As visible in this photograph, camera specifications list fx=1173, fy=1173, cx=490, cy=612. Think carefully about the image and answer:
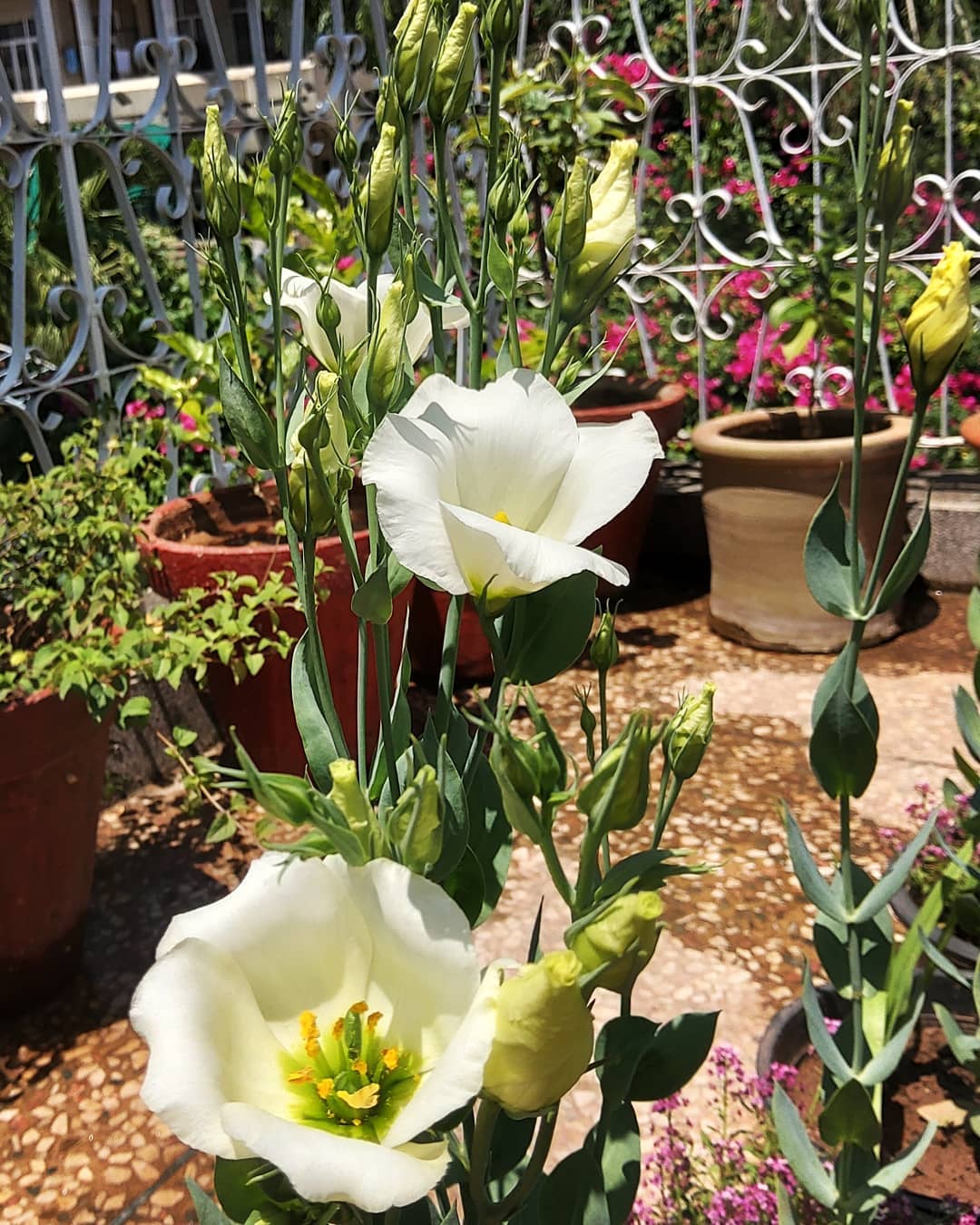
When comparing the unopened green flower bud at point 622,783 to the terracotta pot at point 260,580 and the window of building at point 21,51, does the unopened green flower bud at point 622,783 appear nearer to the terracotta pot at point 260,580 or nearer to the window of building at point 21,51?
the terracotta pot at point 260,580

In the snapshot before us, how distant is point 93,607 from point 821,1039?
1.54 meters

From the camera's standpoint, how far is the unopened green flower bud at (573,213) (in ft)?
2.19

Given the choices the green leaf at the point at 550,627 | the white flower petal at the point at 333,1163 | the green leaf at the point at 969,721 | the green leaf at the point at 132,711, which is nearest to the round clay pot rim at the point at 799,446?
the green leaf at the point at 969,721

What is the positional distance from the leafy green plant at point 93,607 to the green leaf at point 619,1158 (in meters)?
1.41

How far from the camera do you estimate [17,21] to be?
12094mm

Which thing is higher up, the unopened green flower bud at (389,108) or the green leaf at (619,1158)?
the unopened green flower bud at (389,108)

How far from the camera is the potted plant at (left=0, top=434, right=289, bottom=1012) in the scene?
2002mm

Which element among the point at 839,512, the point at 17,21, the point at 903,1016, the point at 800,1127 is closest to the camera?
the point at 839,512

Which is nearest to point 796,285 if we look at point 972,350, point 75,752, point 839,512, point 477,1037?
point 972,350

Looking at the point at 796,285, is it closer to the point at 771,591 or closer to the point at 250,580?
the point at 771,591

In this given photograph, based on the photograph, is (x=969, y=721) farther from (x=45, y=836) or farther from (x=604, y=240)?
(x=45, y=836)

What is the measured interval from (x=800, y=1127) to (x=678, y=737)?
688 millimetres

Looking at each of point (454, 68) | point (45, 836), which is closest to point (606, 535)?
point (45, 836)

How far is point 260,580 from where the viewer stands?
2609 millimetres
